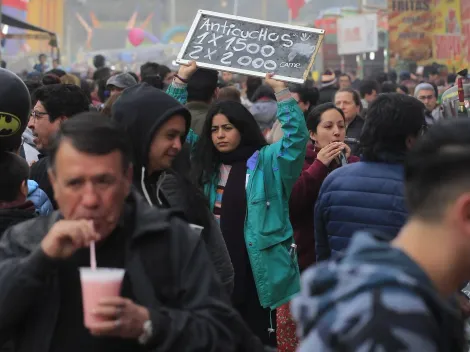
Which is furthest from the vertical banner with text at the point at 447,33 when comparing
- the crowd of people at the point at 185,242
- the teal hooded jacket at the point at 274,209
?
the crowd of people at the point at 185,242

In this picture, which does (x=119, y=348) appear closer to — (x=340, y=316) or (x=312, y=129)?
(x=340, y=316)

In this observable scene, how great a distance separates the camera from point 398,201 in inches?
170

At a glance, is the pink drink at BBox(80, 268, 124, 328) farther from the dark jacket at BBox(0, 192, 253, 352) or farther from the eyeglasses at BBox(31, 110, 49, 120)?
the eyeglasses at BBox(31, 110, 49, 120)

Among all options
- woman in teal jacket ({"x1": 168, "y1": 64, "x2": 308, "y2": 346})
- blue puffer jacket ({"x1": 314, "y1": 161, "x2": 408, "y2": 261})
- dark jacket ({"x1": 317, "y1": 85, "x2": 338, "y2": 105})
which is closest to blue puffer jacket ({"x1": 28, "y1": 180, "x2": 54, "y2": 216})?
blue puffer jacket ({"x1": 314, "y1": 161, "x2": 408, "y2": 261})

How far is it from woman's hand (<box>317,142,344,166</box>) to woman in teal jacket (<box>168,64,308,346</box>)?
0.37m

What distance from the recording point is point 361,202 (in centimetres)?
444

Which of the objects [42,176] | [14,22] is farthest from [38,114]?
[14,22]

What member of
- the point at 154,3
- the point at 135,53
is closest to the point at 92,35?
the point at 154,3

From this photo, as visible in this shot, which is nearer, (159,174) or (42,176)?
(159,174)

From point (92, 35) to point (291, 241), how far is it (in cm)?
7268

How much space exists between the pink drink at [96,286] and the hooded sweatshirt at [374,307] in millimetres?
460

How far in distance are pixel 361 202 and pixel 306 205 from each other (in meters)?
1.50

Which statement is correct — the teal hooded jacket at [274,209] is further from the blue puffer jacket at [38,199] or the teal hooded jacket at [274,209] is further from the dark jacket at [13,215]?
the dark jacket at [13,215]

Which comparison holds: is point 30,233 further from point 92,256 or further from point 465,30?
point 465,30
